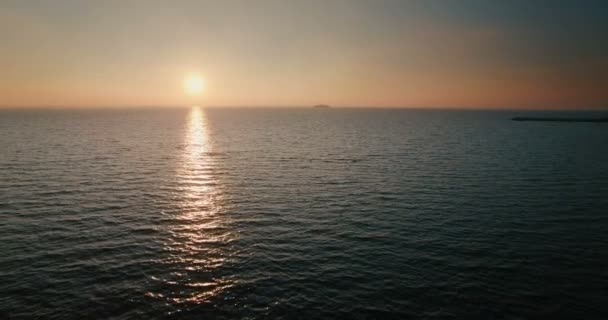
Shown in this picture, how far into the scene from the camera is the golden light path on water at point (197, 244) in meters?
30.5

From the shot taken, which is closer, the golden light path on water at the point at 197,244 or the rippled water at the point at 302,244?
the rippled water at the point at 302,244

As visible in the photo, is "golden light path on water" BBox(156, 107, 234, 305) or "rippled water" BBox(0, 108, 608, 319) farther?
"golden light path on water" BBox(156, 107, 234, 305)

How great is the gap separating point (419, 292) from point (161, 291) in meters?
20.6

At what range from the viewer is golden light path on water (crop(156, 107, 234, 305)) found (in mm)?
30489

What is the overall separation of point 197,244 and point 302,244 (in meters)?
11.1

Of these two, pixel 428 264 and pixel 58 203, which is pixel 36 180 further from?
pixel 428 264

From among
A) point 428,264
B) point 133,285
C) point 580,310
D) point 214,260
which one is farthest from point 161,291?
point 580,310

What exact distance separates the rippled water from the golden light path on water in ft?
0.63

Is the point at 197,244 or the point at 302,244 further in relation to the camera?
the point at 302,244

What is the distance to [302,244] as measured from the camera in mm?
40125

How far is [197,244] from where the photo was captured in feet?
131

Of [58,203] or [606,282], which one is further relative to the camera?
[58,203]

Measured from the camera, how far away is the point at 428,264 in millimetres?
35344

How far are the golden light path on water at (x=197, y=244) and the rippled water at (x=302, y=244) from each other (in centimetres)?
19
